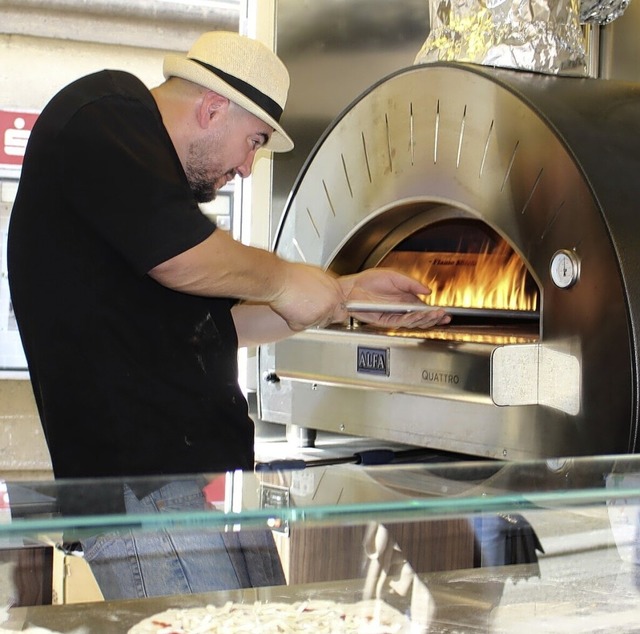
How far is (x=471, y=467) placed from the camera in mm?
865

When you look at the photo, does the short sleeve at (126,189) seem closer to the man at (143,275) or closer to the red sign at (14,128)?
the man at (143,275)

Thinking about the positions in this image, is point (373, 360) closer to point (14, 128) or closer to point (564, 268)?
point (564, 268)

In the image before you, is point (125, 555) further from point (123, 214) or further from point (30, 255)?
point (30, 255)

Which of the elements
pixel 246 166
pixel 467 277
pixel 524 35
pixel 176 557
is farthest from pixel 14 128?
pixel 176 557

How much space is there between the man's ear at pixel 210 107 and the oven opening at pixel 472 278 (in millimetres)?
524

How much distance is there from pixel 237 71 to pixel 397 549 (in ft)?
3.41

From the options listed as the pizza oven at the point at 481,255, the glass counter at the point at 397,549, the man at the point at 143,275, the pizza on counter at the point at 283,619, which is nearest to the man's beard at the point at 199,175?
the man at the point at 143,275

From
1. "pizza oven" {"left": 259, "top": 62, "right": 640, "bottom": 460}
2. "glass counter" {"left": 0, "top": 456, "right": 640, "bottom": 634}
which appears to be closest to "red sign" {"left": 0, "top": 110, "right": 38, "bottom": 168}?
"pizza oven" {"left": 259, "top": 62, "right": 640, "bottom": 460}

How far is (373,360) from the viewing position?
6.08 feet

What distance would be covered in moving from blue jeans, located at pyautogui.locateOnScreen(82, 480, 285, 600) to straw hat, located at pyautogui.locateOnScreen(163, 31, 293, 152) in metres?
0.99

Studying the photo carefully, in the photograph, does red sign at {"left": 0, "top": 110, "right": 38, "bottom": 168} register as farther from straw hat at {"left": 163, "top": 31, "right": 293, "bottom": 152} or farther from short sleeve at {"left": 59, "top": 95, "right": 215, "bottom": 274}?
short sleeve at {"left": 59, "top": 95, "right": 215, "bottom": 274}

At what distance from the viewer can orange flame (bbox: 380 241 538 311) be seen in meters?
1.84

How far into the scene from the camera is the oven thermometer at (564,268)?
4.81ft

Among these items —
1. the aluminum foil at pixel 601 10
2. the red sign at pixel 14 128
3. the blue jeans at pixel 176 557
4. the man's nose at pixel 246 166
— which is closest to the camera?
the blue jeans at pixel 176 557
